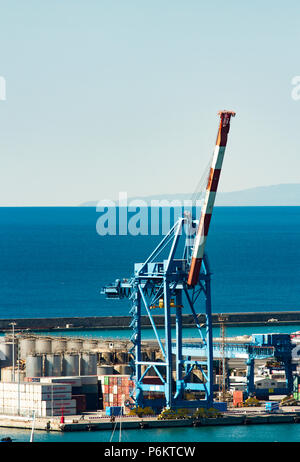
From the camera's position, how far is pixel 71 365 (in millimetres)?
95000

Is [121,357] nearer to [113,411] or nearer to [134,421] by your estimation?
[113,411]

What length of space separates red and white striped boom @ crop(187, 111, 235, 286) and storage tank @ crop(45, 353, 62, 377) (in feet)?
44.1

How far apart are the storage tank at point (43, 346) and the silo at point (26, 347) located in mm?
346

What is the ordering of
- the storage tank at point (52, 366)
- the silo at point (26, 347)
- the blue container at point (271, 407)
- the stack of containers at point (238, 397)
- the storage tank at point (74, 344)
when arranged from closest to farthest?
the blue container at point (271, 407) < the stack of containers at point (238, 397) < the storage tank at point (52, 366) < the silo at point (26, 347) < the storage tank at point (74, 344)

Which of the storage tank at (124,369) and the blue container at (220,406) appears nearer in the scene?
the blue container at (220,406)

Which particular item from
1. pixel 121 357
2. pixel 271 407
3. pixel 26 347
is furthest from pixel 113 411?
pixel 26 347

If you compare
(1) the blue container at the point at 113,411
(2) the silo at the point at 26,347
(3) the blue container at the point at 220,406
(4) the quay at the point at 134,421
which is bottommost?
(4) the quay at the point at 134,421

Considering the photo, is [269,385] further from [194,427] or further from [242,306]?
[242,306]

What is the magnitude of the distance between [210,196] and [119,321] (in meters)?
78.2

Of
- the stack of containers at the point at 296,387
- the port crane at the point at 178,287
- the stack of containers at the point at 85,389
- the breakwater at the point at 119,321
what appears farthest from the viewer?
the breakwater at the point at 119,321

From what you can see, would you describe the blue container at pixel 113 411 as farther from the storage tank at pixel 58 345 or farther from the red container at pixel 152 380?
the storage tank at pixel 58 345

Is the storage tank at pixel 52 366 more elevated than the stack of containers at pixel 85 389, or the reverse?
the storage tank at pixel 52 366

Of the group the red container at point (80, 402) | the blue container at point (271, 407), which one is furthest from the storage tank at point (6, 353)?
the blue container at point (271, 407)

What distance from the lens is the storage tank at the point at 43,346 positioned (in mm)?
105375
